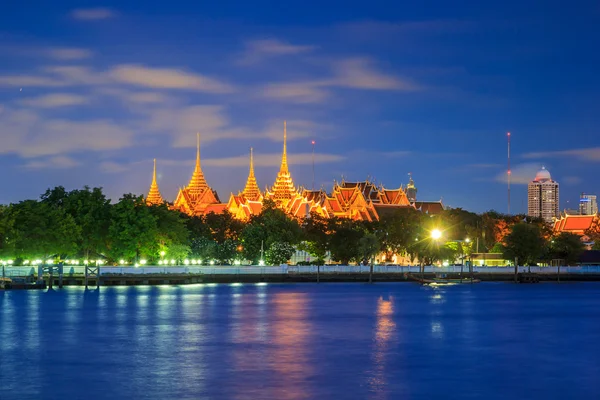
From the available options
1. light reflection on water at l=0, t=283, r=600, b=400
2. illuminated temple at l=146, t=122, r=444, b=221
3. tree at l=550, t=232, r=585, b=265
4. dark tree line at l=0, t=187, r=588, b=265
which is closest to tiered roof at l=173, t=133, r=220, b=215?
illuminated temple at l=146, t=122, r=444, b=221

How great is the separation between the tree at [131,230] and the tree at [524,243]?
37.9 m

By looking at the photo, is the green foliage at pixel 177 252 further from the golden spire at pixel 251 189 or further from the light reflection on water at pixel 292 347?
the golden spire at pixel 251 189

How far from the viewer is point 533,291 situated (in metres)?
90.9

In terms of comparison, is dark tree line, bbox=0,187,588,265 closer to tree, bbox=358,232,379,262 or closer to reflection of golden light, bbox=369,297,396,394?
tree, bbox=358,232,379,262

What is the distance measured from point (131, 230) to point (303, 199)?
58850 millimetres

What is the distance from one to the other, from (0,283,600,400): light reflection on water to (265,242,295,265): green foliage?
23.0 meters

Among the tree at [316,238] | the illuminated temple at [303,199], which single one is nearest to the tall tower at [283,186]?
the illuminated temple at [303,199]

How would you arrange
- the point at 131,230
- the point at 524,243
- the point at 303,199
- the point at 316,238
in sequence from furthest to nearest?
the point at 303,199
the point at 316,238
the point at 524,243
the point at 131,230

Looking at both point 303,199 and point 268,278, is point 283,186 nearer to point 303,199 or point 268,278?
point 303,199

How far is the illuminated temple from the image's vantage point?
133750mm

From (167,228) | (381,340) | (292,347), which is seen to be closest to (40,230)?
(167,228)

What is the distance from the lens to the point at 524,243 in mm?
105375

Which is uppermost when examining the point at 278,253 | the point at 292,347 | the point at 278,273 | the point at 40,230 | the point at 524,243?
the point at 40,230

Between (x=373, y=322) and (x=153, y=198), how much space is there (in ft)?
441
